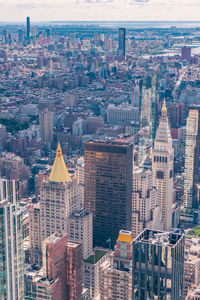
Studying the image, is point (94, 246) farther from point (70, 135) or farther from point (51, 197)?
point (70, 135)

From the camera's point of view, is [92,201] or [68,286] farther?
[92,201]

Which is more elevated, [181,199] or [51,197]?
[51,197]

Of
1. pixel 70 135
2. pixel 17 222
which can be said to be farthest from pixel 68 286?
pixel 70 135

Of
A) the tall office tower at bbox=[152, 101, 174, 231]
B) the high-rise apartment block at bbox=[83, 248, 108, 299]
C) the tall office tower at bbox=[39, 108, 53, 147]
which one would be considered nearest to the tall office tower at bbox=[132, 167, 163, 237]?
the tall office tower at bbox=[152, 101, 174, 231]

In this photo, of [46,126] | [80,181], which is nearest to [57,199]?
[80,181]

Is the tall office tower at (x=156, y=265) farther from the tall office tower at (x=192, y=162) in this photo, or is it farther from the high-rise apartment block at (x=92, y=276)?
the tall office tower at (x=192, y=162)

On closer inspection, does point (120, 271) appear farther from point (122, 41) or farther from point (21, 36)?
point (21, 36)

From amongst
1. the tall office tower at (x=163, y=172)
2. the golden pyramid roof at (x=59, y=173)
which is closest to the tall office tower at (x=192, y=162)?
the tall office tower at (x=163, y=172)
